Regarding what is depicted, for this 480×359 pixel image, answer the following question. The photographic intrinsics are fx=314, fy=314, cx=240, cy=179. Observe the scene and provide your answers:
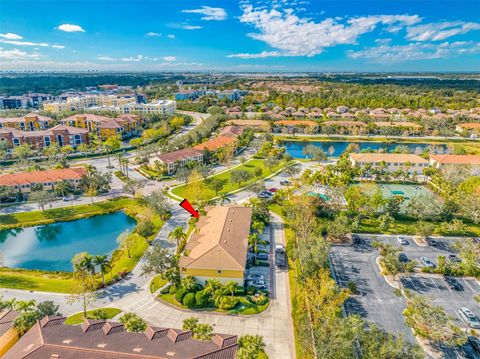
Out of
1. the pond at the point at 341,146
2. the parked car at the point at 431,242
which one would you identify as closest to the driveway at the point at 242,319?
the parked car at the point at 431,242

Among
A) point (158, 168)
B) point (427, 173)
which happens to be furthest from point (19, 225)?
point (427, 173)

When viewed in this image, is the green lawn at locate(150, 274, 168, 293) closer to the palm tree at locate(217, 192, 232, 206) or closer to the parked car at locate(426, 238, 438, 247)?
the palm tree at locate(217, 192, 232, 206)

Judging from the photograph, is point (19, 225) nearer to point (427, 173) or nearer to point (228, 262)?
point (228, 262)

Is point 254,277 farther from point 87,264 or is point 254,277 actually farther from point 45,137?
point 45,137

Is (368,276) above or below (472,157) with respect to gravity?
below

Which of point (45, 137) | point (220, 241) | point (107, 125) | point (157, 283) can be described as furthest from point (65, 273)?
point (107, 125)
